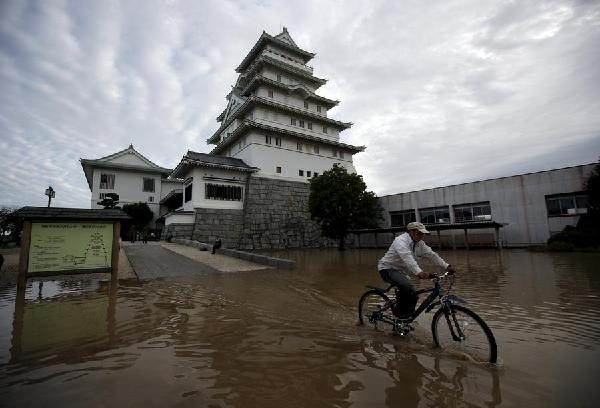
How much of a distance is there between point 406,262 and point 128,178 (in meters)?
39.4

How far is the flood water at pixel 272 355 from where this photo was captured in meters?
2.67

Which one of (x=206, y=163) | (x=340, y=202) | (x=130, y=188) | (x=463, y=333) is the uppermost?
(x=206, y=163)

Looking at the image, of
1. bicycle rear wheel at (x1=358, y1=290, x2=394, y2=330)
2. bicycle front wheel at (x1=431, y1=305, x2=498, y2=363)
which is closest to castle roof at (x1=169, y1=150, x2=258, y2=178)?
bicycle rear wheel at (x1=358, y1=290, x2=394, y2=330)

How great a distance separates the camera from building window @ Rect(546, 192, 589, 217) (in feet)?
67.6

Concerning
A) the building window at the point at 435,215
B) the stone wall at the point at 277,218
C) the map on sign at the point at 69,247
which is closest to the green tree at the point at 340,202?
the stone wall at the point at 277,218

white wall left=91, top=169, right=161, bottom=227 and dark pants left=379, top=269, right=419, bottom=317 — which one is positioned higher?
white wall left=91, top=169, right=161, bottom=227

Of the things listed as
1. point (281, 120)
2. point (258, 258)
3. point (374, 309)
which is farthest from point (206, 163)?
point (374, 309)

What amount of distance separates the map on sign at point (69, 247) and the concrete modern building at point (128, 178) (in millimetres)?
29967

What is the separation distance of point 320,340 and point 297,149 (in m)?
28.3

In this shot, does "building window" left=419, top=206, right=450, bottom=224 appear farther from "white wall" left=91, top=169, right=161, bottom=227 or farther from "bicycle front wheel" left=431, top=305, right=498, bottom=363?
"white wall" left=91, top=169, right=161, bottom=227

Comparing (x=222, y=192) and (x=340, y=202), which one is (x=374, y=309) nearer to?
(x=340, y=202)

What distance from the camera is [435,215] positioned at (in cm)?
2867

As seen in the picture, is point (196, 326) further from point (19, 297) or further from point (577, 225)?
point (577, 225)

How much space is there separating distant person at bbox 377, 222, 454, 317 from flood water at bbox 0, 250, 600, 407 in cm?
58
